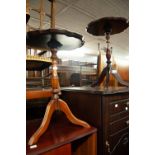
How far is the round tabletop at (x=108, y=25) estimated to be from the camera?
106 cm

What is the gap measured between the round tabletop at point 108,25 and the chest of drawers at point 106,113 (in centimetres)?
49

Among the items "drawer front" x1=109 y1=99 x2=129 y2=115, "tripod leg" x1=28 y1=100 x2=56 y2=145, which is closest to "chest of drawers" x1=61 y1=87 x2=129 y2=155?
"drawer front" x1=109 y1=99 x2=129 y2=115

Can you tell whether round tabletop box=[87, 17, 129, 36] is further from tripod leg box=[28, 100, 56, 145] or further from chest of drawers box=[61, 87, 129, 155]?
tripod leg box=[28, 100, 56, 145]

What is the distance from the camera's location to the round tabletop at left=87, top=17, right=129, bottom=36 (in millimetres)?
1063

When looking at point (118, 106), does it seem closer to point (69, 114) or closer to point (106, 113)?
point (106, 113)

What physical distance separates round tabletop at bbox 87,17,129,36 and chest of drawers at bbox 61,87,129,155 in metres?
0.49

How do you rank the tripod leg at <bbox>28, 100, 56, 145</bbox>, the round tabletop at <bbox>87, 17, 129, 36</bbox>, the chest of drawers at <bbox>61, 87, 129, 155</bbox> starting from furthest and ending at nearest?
the round tabletop at <bbox>87, 17, 129, 36</bbox>, the chest of drawers at <bbox>61, 87, 129, 155</bbox>, the tripod leg at <bbox>28, 100, 56, 145</bbox>

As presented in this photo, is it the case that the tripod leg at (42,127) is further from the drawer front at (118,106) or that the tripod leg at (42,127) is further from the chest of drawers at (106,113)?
the drawer front at (118,106)

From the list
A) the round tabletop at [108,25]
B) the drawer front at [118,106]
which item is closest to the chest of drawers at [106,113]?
the drawer front at [118,106]

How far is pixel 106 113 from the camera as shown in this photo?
0.93m

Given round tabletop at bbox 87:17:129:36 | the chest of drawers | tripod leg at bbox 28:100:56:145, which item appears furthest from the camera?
round tabletop at bbox 87:17:129:36

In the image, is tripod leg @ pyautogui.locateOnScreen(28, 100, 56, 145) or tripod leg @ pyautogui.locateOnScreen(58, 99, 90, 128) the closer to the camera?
tripod leg @ pyautogui.locateOnScreen(28, 100, 56, 145)

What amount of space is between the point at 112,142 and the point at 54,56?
0.67 metres
